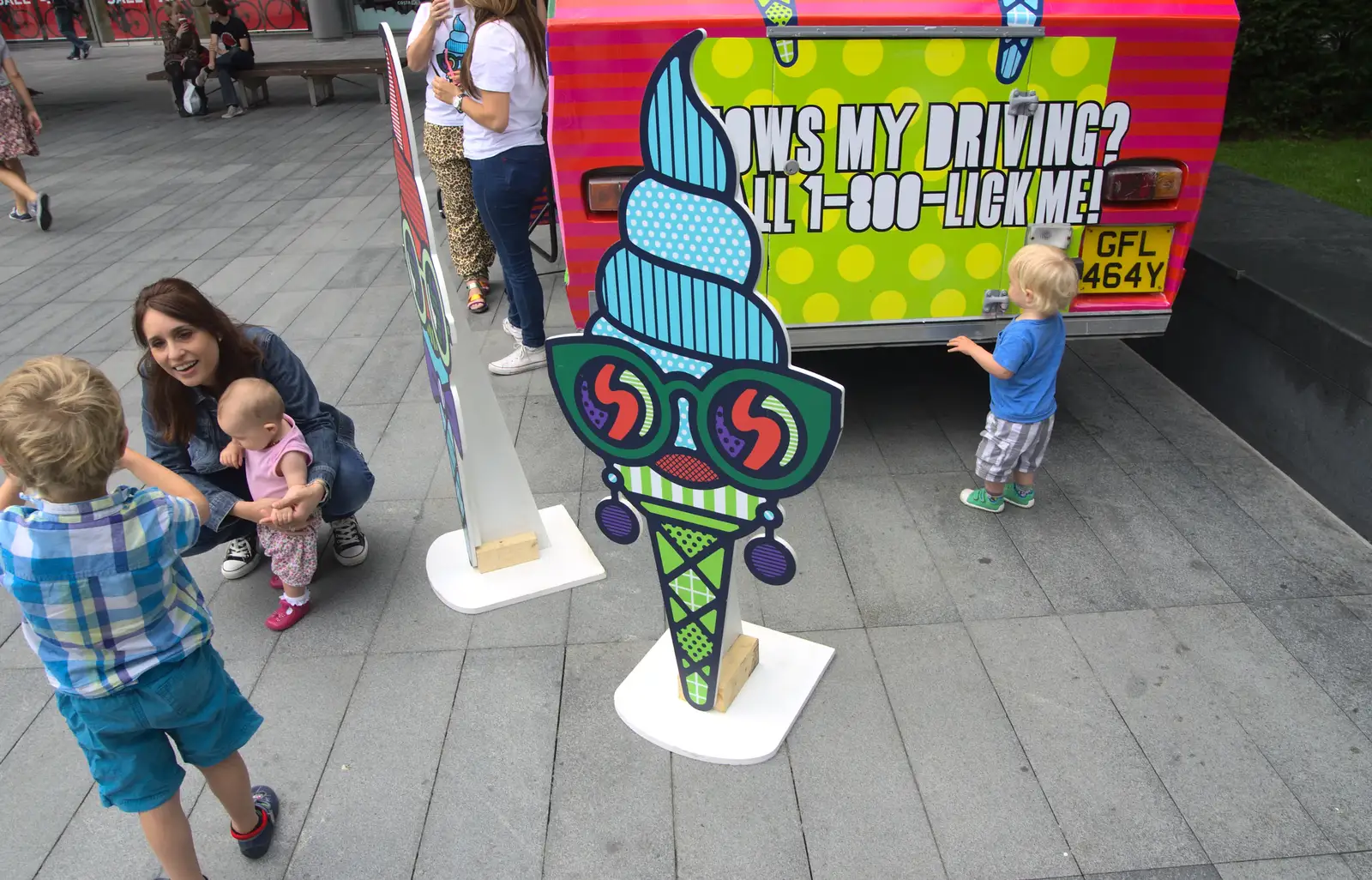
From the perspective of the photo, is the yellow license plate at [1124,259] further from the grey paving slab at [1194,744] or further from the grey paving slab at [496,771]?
the grey paving slab at [496,771]

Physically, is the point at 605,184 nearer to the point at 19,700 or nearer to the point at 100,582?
the point at 100,582

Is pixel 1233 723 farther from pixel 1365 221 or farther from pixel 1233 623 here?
pixel 1365 221

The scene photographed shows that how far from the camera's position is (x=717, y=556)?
2.47m

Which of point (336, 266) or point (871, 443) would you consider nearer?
point (871, 443)

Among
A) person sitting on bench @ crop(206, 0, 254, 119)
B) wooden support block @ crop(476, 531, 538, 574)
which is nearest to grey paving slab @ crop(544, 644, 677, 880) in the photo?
wooden support block @ crop(476, 531, 538, 574)

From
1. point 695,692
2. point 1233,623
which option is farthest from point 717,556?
point 1233,623

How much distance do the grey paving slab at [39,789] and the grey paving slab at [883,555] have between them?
7.93ft

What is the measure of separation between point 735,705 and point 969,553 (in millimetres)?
1205

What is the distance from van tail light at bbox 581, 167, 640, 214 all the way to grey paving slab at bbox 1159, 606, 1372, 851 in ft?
8.22

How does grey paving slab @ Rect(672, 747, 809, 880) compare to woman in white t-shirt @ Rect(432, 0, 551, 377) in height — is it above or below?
below

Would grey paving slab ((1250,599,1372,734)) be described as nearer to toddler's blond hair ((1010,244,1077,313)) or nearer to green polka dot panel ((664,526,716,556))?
toddler's blond hair ((1010,244,1077,313))

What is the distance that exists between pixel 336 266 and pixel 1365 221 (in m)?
6.40

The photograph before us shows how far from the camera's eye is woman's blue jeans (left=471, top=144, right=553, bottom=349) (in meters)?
4.64

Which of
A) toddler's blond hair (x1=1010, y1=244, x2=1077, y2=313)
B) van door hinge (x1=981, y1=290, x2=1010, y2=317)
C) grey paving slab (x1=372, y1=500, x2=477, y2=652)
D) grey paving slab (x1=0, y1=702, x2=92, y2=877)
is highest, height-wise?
toddler's blond hair (x1=1010, y1=244, x2=1077, y2=313)
